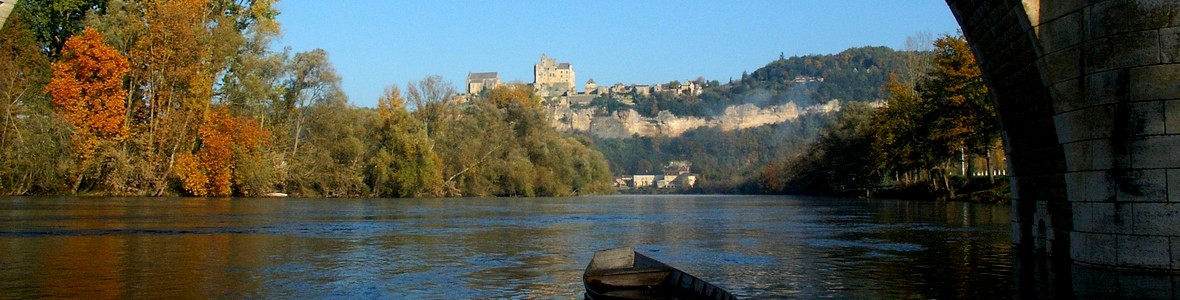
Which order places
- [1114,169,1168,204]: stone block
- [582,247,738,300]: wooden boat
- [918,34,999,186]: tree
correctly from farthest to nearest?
[918,34,999,186]: tree
[1114,169,1168,204]: stone block
[582,247,738,300]: wooden boat

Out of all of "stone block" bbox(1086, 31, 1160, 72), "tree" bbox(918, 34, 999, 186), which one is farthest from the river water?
"tree" bbox(918, 34, 999, 186)

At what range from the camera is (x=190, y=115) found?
5741cm

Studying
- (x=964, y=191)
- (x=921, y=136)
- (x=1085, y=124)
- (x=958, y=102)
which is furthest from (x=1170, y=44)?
(x=964, y=191)

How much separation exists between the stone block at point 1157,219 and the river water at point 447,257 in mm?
2022

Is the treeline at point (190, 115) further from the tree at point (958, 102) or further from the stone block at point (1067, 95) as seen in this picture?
the stone block at point (1067, 95)

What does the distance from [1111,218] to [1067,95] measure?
1775 millimetres

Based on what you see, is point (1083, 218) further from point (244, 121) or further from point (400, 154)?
point (400, 154)

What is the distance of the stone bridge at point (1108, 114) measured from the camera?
12047mm

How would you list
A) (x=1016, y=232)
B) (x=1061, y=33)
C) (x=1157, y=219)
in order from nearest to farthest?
(x=1157, y=219) < (x=1061, y=33) < (x=1016, y=232)

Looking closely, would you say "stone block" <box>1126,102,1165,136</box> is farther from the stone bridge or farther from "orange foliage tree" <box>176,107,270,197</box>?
"orange foliage tree" <box>176,107,270,197</box>

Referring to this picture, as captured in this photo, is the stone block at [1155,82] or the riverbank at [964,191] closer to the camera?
the stone block at [1155,82]

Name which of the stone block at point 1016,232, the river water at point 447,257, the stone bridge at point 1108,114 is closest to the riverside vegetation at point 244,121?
the river water at point 447,257

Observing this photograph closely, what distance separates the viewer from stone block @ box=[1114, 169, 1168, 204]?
1212 centimetres

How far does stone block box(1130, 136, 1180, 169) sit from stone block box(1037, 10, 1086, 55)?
1.41 m
